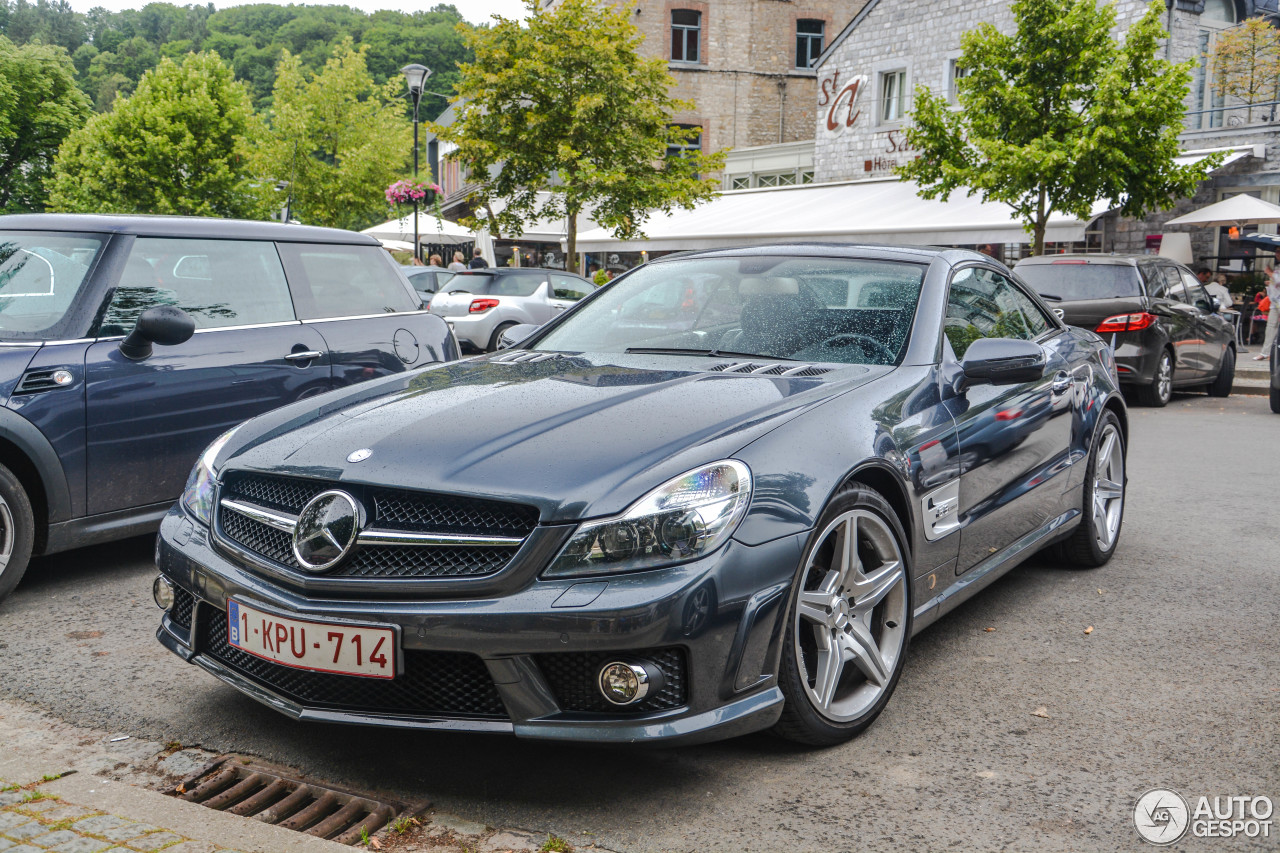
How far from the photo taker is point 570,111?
23547 mm

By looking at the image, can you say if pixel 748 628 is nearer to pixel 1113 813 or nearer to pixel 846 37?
pixel 1113 813

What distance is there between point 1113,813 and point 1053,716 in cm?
70

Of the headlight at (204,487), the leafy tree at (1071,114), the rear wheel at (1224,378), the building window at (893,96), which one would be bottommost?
the rear wheel at (1224,378)

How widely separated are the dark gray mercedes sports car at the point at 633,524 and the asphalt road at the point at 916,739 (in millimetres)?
240

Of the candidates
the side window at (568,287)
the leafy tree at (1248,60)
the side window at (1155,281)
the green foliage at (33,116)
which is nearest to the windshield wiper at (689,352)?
the side window at (1155,281)

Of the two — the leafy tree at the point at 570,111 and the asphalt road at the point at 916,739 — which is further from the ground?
the leafy tree at the point at 570,111

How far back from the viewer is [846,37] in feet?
96.1

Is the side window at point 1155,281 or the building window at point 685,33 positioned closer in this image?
the side window at point 1155,281

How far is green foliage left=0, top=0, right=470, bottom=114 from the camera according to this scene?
63875 mm

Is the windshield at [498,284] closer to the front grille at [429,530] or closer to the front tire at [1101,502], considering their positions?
the front tire at [1101,502]

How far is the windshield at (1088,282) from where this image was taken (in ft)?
40.7

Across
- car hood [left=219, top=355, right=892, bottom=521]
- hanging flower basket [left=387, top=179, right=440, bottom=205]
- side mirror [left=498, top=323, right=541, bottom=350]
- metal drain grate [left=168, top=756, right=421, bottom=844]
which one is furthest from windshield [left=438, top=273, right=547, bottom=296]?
metal drain grate [left=168, top=756, right=421, bottom=844]

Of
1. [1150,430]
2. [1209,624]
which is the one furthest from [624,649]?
[1150,430]

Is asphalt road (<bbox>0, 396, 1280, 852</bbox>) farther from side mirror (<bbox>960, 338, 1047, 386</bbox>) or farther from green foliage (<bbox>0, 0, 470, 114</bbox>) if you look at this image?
green foliage (<bbox>0, 0, 470, 114</bbox>)
